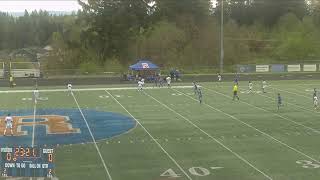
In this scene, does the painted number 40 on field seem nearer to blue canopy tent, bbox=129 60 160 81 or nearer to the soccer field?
the soccer field

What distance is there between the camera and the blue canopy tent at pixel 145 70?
50.3m

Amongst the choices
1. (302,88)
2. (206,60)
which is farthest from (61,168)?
(206,60)

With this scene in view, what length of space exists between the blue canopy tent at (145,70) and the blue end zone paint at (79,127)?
61.0 ft

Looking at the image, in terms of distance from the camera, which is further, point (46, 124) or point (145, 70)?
point (145, 70)

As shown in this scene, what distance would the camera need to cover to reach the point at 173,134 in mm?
24469
